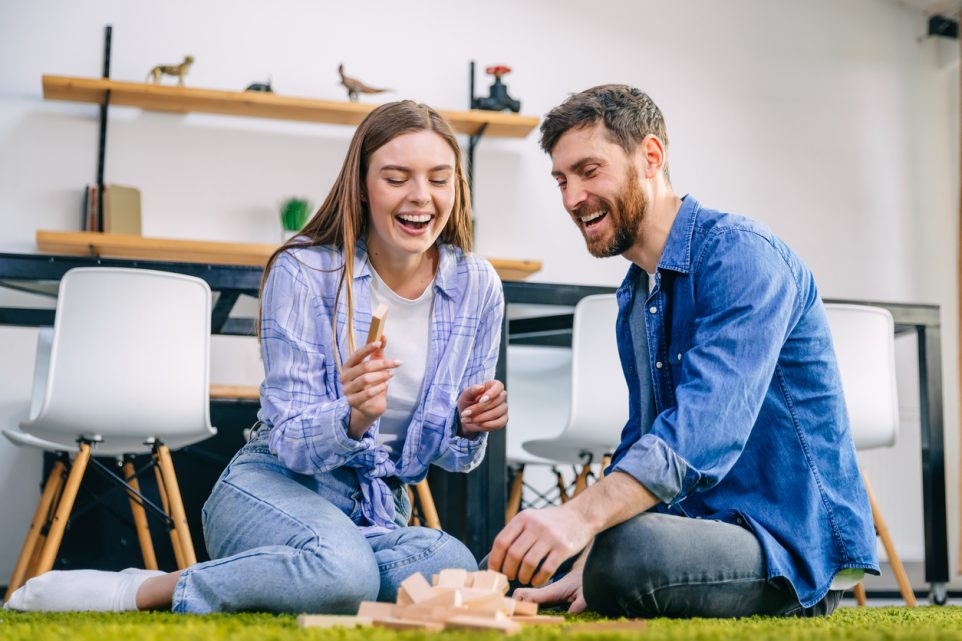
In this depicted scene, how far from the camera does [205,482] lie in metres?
3.16

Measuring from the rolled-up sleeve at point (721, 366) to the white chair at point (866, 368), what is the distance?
58.0 inches

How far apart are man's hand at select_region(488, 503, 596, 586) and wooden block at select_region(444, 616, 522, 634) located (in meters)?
0.12

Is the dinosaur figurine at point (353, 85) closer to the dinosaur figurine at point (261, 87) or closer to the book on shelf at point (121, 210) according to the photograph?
the dinosaur figurine at point (261, 87)

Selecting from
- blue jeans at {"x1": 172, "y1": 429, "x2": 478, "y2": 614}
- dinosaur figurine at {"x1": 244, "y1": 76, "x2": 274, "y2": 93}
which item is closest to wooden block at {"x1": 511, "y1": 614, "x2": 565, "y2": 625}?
blue jeans at {"x1": 172, "y1": 429, "x2": 478, "y2": 614}

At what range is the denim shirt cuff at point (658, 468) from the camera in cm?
122

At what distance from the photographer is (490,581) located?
115 centimetres

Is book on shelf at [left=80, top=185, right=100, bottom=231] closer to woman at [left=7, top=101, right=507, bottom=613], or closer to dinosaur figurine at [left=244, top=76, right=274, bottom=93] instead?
dinosaur figurine at [left=244, top=76, right=274, bottom=93]

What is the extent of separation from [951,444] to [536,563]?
11.9 feet

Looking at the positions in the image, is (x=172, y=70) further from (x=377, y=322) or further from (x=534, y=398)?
(x=377, y=322)

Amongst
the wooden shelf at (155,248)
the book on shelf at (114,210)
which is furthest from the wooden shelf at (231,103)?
the wooden shelf at (155,248)

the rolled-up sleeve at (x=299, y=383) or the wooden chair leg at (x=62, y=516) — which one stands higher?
the rolled-up sleeve at (x=299, y=383)

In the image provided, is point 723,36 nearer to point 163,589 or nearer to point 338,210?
point 338,210

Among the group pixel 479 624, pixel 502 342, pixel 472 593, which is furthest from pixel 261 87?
pixel 479 624

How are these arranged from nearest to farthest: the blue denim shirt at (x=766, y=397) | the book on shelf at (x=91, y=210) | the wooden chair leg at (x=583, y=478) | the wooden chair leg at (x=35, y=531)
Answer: the blue denim shirt at (x=766, y=397)
the wooden chair leg at (x=35, y=531)
the wooden chair leg at (x=583, y=478)
the book on shelf at (x=91, y=210)
